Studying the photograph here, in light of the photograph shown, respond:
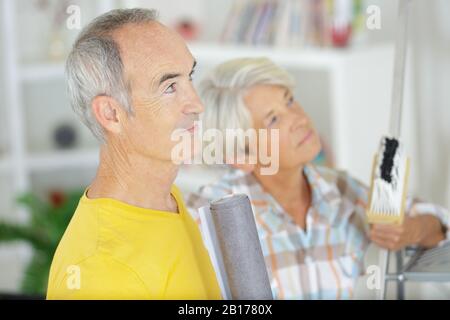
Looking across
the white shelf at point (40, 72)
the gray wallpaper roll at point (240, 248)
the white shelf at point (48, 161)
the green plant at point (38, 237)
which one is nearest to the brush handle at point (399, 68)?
the gray wallpaper roll at point (240, 248)

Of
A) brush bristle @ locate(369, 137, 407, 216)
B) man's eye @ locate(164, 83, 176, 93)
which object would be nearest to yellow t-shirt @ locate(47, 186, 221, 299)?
man's eye @ locate(164, 83, 176, 93)

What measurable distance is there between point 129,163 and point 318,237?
0.26m

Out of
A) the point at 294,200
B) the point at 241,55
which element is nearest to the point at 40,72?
the point at 241,55

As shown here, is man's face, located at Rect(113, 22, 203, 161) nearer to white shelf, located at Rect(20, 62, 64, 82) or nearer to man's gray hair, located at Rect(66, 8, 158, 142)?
man's gray hair, located at Rect(66, 8, 158, 142)

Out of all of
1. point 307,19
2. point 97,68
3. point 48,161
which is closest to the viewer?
point 97,68

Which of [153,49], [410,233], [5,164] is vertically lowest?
[5,164]

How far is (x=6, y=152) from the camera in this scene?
2982 mm

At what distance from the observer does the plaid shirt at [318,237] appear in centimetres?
86

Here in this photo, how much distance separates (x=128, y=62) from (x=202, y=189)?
0.17 m

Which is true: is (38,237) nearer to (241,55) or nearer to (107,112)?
(241,55)

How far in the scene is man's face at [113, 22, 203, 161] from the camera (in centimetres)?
72

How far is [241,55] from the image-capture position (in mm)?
1014

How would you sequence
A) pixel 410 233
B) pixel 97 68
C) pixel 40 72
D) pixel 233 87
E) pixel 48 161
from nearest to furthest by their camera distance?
pixel 97 68, pixel 233 87, pixel 410 233, pixel 40 72, pixel 48 161

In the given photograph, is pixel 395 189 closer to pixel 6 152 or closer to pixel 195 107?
pixel 195 107
